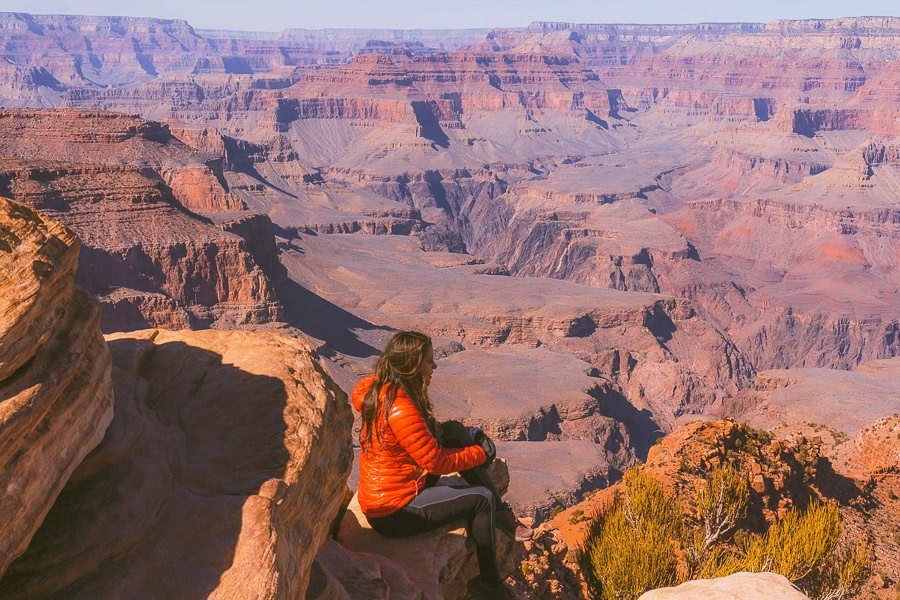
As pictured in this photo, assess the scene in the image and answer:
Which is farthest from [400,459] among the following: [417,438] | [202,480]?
[202,480]

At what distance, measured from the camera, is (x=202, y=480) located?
25.0 feet

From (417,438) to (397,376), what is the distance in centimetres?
73

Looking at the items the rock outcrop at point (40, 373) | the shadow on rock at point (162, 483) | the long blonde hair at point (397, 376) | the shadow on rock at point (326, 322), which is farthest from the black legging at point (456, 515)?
the shadow on rock at point (326, 322)

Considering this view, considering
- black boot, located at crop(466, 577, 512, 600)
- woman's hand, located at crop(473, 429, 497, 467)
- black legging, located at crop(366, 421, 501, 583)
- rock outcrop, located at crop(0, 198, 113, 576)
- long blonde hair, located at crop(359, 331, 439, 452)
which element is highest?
rock outcrop, located at crop(0, 198, 113, 576)

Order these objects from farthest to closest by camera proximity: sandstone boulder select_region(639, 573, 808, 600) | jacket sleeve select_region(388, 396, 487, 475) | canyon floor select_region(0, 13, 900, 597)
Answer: canyon floor select_region(0, 13, 900, 597), jacket sleeve select_region(388, 396, 487, 475), sandstone boulder select_region(639, 573, 808, 600)

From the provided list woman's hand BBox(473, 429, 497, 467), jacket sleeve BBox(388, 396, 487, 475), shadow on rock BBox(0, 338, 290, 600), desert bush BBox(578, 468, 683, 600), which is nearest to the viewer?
shadow on rock BBox(0, 338, 290, 600)

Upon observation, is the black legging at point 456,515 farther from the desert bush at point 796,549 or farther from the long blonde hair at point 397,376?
the desert bush at point 796,549

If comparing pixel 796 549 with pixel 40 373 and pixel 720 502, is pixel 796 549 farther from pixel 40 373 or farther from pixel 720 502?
pixel 40 373

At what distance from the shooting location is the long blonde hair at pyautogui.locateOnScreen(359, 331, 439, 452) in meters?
8.79

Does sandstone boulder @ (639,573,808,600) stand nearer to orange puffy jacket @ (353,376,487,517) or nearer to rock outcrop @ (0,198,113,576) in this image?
orange puffy jacket @ (353,376,487,517)

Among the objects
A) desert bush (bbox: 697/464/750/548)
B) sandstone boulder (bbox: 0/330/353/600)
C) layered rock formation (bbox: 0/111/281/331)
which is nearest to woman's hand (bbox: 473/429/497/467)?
sandstone boulder (bbox: 0/330/353/600)

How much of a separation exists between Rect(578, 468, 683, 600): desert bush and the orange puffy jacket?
356cm

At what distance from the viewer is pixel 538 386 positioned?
6319cm

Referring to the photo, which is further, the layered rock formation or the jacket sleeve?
the layered rock formation
